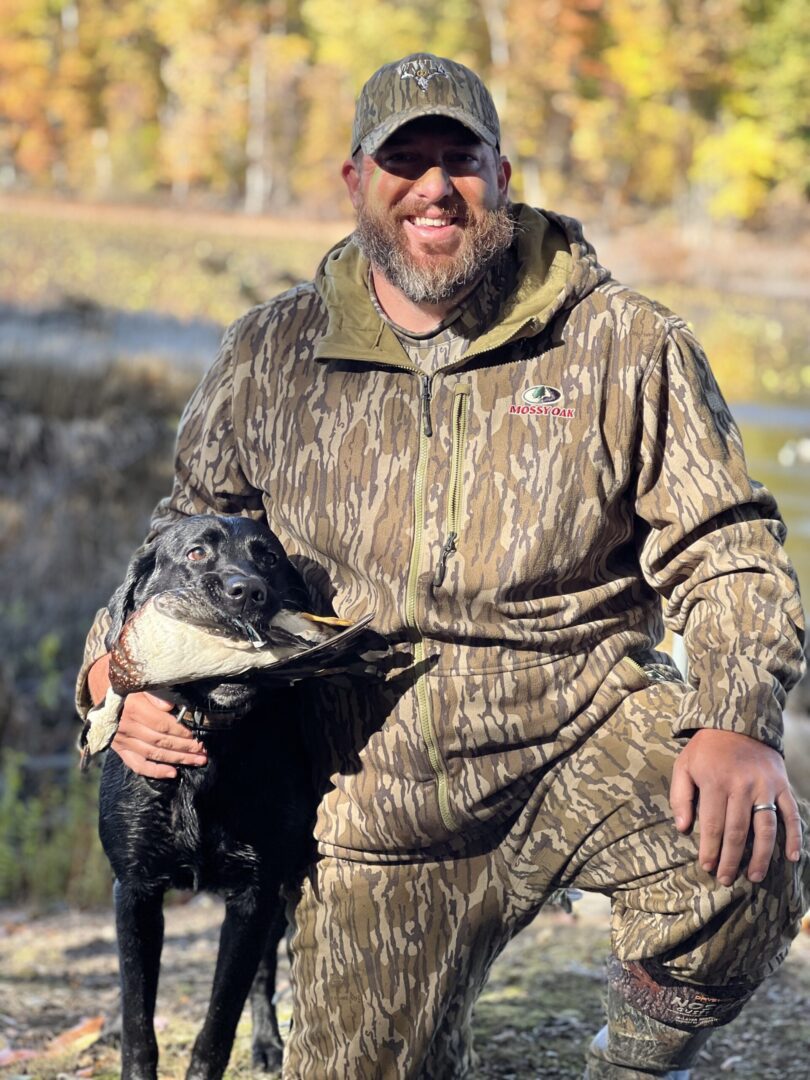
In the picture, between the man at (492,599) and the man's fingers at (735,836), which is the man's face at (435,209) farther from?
the man's fingers at (735,836)

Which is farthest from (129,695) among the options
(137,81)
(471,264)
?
(137,81)

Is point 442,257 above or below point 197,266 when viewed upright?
below

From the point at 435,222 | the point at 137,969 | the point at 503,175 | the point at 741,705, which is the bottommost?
the point at 137,969

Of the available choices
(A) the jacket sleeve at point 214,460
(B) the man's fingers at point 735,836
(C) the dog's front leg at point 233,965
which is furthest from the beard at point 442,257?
(C) the dog's front leg at point 233,965

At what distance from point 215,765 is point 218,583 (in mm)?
386

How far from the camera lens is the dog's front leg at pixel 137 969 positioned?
8.50 ft

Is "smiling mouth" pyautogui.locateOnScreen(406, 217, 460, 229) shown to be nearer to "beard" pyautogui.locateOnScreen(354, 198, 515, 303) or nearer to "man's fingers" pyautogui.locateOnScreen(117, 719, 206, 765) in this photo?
"beard" pyautogui.locateOnScreen(354, 198, 515, 303)

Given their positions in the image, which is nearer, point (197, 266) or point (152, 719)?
point (152, 719)

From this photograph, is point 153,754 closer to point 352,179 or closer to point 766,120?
point 352,179

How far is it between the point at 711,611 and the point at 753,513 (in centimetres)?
21

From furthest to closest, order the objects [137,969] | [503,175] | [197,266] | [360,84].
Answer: [197,266] → [360,84] → [503,175] → [137,969]

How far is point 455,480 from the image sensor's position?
255cm

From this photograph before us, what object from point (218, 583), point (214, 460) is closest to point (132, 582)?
point (218, 583)

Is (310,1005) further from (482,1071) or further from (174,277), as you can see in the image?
(174,277)
